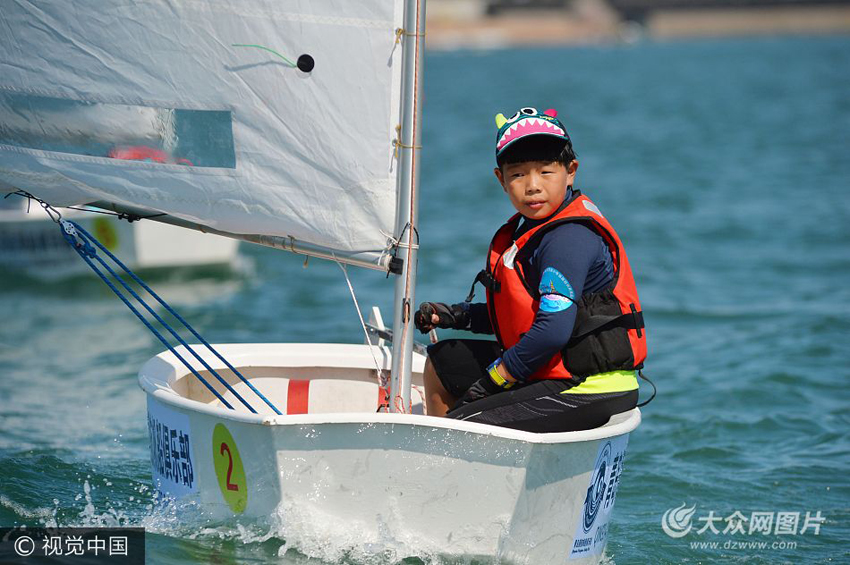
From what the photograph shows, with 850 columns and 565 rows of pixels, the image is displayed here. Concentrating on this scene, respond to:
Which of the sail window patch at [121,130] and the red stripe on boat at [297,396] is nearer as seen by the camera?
the sail window patch at [121,130]

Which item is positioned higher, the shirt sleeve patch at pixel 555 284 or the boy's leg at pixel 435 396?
the shirt sleeve patch at pixel 555 284

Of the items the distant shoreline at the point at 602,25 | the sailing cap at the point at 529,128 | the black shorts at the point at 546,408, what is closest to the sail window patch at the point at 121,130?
the sailing cap at the point at 529,128

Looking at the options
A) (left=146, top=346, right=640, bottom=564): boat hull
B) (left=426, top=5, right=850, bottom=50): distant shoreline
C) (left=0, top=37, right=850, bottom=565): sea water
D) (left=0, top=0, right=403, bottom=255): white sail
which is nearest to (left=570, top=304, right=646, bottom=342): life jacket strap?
(left=146, top=346, right=640, bottom=564): boat hull

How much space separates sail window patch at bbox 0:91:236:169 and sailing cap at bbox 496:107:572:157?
2.85ft

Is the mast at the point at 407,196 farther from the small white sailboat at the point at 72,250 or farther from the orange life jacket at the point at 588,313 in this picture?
the small white sailboat at the point at 72,250

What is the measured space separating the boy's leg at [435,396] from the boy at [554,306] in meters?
0.24

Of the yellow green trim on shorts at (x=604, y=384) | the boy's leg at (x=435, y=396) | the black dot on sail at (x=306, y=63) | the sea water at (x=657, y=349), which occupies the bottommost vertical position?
A: the sea water at (x=657, y=349)

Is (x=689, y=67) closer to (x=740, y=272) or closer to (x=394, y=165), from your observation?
(x=740, y=272)

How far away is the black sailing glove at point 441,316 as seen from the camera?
10.9ft

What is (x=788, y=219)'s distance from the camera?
11.6m

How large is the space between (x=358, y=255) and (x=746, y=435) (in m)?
2.71

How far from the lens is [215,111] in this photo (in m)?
3.32

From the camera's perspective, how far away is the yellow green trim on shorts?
3.07m

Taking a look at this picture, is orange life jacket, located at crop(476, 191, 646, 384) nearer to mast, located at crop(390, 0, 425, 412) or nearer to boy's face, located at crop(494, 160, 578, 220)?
boy's face, located at crop(494, 160, 578, 220)
